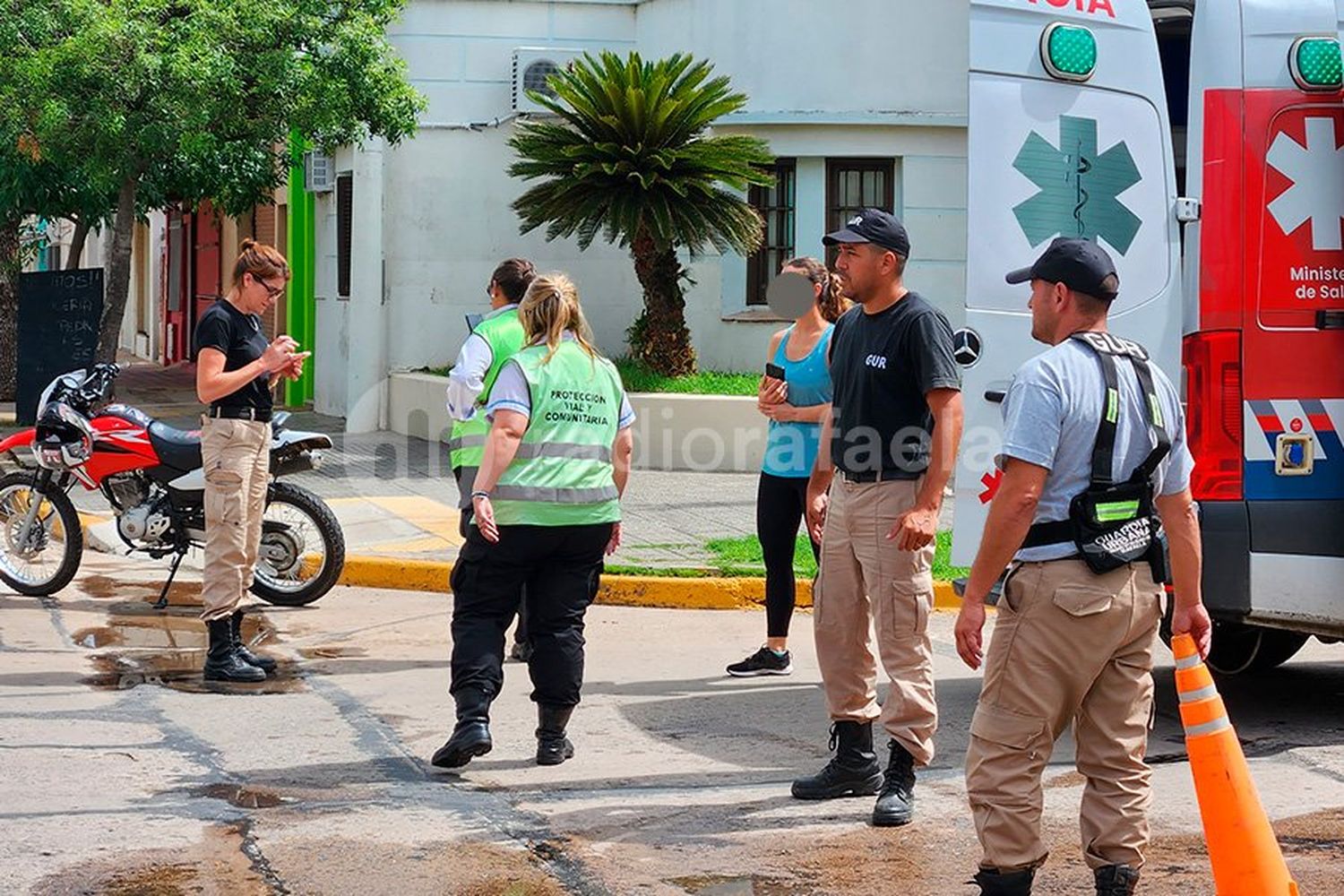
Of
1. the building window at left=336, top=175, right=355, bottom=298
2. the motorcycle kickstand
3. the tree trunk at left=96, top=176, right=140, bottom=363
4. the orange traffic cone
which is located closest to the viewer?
the orange traffic cone

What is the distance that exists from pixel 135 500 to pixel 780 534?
398 cm

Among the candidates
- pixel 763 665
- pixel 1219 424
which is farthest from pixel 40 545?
pixel 1219 424

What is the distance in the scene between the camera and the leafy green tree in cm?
1611

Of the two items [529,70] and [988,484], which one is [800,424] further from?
[529,70]

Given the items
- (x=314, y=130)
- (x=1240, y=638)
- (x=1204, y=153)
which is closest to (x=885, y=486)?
(x=1204, y=153)

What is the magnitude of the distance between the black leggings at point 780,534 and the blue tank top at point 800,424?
0.22 ft

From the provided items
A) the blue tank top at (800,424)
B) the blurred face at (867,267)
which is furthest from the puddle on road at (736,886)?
the blue tank top at (800,424)

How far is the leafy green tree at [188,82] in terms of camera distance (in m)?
16.1

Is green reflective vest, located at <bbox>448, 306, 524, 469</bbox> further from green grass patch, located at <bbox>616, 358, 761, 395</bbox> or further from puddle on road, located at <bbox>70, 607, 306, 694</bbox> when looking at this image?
green grass patch, located at <bbox>616, 358, 761, 395</bbox>

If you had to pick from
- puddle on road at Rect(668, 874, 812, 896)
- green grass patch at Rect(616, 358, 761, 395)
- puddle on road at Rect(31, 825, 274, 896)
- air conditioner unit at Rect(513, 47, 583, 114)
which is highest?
air conditioner unit at Rect(513, 47, 583, 114)

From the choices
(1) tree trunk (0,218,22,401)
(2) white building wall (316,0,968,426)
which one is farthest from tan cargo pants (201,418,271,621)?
(1) tree trunk (0,218,22,401)

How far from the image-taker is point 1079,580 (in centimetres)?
486

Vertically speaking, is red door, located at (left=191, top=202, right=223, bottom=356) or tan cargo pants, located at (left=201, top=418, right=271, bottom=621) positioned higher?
red door, located at (left=191, top=202, right=223, bottom=356)

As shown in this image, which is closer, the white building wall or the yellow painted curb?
the yellow painted curb
